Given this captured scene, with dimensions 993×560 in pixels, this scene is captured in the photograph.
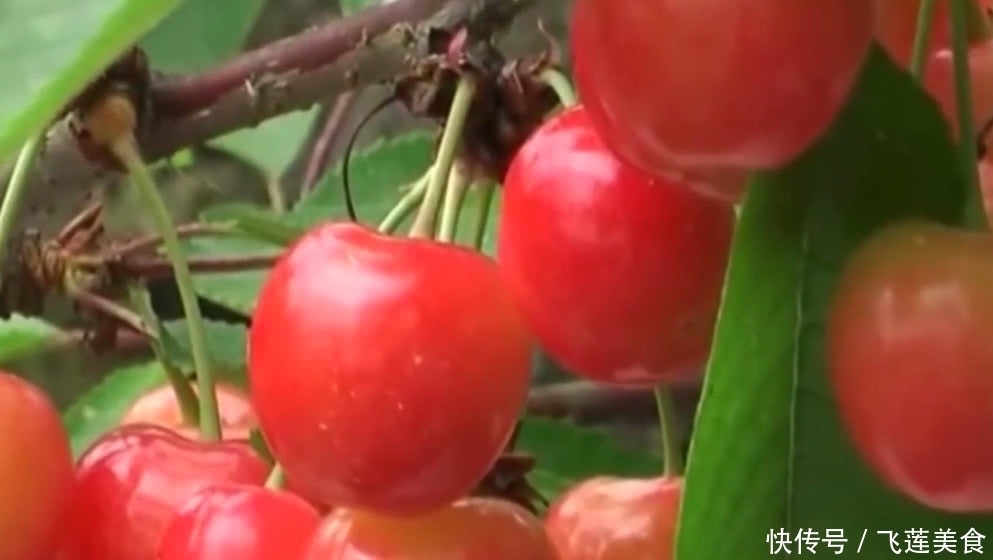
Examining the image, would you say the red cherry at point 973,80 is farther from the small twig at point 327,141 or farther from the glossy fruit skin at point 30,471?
the small twig at point 327,141

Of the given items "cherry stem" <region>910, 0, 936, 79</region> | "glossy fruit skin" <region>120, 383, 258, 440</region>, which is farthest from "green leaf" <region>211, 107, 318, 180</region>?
"cherry stem" <region>910, 0, 936, 79</region>

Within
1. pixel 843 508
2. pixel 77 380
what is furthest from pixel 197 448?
pixel 77 380

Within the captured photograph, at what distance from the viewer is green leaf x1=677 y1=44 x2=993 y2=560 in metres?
0.49

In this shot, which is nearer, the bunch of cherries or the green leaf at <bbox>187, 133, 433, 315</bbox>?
the bunch of cherries

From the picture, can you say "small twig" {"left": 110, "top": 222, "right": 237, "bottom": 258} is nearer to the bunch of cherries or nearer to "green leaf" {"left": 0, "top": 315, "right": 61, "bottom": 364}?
"green leaf" {"left": 0, "top": 315, "right": 61, "bottom": 364}

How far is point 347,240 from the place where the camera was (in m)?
0.51

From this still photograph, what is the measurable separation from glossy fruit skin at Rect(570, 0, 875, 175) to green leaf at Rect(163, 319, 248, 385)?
0.47m

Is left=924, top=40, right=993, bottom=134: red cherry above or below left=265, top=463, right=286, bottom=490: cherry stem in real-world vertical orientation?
above

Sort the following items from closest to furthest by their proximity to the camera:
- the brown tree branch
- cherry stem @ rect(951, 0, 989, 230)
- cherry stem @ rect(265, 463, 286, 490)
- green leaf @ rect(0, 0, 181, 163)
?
green leaf @ rect(0, 0, 181, 163)
cherry stem @ rect(951, 0, 989, 230)
cherry stem @ rect(265, 463, 286, 490)
the brown tree branch

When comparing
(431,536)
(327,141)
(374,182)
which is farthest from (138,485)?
(327,141)

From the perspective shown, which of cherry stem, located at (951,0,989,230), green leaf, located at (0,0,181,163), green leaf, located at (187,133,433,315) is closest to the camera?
green leaf, located at (0,0,181,163)

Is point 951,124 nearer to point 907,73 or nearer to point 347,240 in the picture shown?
point 907,73

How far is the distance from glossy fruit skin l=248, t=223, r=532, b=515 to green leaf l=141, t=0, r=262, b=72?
0.66 meters

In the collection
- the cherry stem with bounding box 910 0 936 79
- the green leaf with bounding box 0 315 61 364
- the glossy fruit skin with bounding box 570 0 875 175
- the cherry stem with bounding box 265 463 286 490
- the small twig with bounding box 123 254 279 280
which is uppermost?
the glossy fruit skin with bounding box 570 0 875 175
